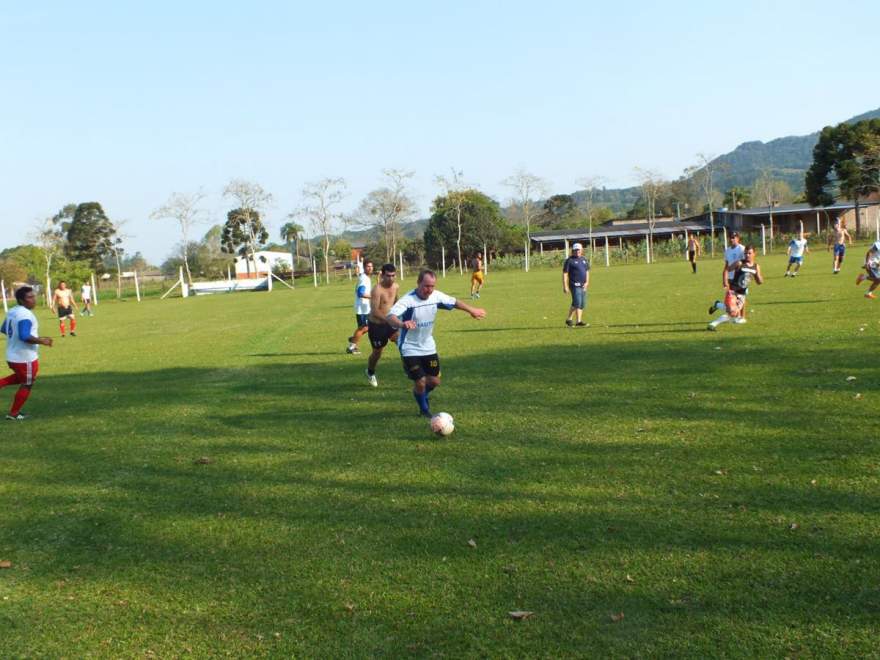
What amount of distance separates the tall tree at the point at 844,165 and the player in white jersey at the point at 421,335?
61.2m

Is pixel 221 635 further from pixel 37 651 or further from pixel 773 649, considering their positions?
pixel 773 649

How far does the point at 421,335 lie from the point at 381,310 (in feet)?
7.71

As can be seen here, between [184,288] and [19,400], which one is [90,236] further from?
[19,400]

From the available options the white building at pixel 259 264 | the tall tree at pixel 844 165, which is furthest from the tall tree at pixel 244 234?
the tall tree at pixel 844 165

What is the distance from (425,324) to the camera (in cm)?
959

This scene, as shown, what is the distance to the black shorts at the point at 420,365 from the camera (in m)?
9.55

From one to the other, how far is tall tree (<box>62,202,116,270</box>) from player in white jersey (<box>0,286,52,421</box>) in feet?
277

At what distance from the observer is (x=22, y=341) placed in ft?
36.7

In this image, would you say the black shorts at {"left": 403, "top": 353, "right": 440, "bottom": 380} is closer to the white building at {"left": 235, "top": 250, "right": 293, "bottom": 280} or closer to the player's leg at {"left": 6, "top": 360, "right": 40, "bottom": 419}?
the player's leg at {"left": 6, "top": 360, "right": 40, "bottom": 419}

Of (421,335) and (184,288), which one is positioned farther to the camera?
(184,288)

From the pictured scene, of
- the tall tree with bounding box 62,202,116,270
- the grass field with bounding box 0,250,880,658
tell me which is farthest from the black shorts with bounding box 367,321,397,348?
the tall tree with bounding box 62,202,116,270

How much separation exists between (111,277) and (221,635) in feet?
293

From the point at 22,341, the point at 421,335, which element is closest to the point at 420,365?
the point at 421,335

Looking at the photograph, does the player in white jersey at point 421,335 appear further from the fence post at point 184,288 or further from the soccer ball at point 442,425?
the fence post at point 184,288
